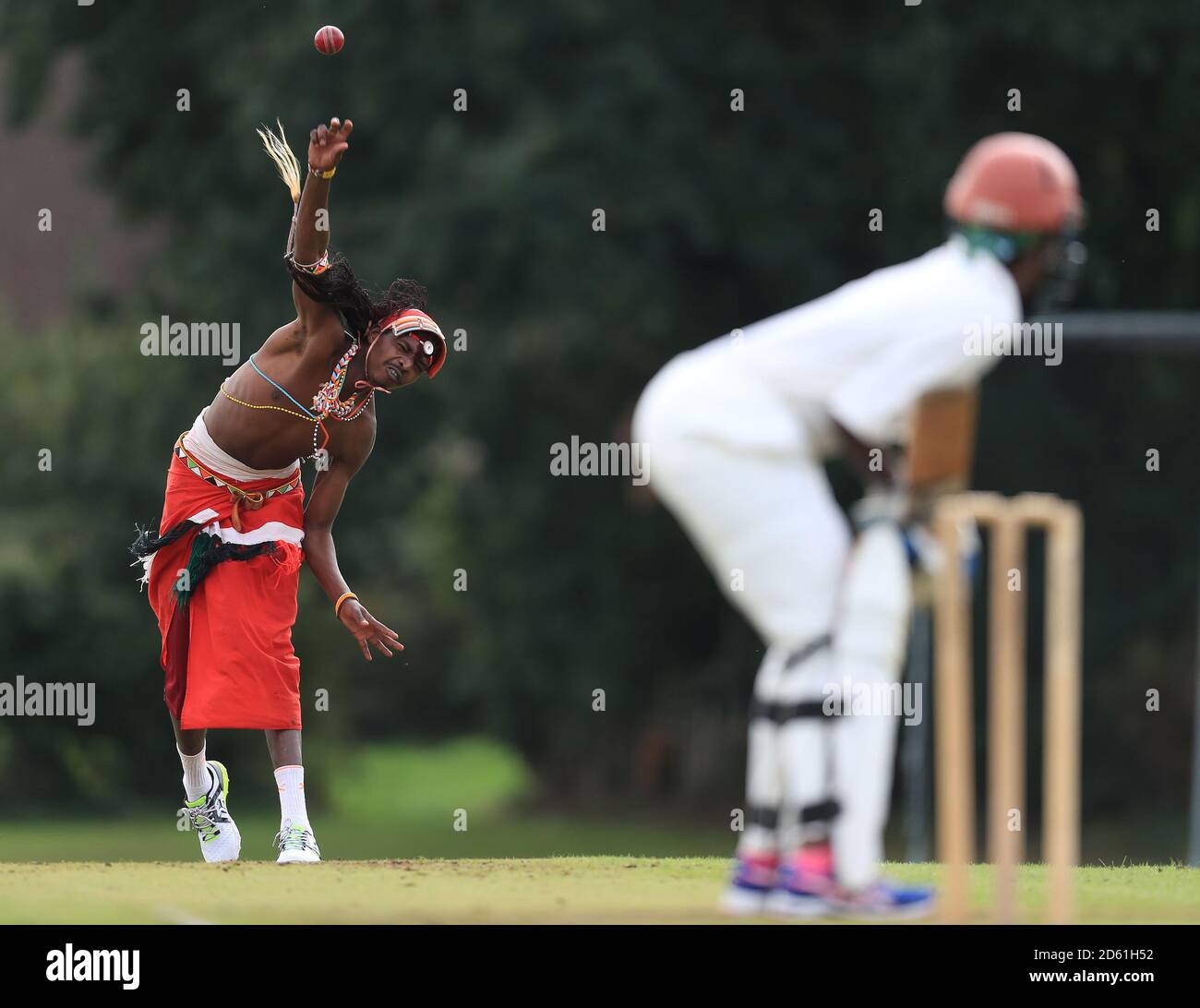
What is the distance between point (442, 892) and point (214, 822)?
7.53 ft

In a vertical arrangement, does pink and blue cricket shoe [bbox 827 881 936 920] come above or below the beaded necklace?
below

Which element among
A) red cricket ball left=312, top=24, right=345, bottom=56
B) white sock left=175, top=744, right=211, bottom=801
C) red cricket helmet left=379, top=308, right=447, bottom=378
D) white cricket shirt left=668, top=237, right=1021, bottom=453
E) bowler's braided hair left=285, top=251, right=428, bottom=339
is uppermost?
red cricket ball left=312, top=24, right=345, bottom=56

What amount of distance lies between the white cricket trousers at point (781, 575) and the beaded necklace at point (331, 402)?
264 centimetres

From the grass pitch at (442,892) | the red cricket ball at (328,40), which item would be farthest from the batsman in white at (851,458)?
the red cricket ball at (328,40)

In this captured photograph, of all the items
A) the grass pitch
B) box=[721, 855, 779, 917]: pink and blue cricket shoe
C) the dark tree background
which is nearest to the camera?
box=[721, 855, 779, 917]: pink and blue cricket shoe

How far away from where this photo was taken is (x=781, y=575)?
21.3 feet

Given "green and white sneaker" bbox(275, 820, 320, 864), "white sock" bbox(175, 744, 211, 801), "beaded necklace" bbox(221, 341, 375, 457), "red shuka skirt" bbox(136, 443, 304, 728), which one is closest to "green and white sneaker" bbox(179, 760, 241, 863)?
"white sock" bbox(175, 744, 211, 801)

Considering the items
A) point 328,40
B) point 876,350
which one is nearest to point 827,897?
point 876,350

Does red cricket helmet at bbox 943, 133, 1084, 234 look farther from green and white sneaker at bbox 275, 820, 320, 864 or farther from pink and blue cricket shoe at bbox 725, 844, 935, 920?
green and white sneaker at bbox 275, 820, 320, 864

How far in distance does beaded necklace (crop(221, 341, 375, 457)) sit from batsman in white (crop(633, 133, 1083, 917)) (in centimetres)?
262

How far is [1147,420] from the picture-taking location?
2211 centimetres

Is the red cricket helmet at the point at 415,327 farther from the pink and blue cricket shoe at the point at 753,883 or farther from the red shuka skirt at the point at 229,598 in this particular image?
the pink and blue cricket shoe at the point at 753,883

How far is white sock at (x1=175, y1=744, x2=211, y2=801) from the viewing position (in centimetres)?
962

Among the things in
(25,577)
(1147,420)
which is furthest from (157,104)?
(1147,420)
